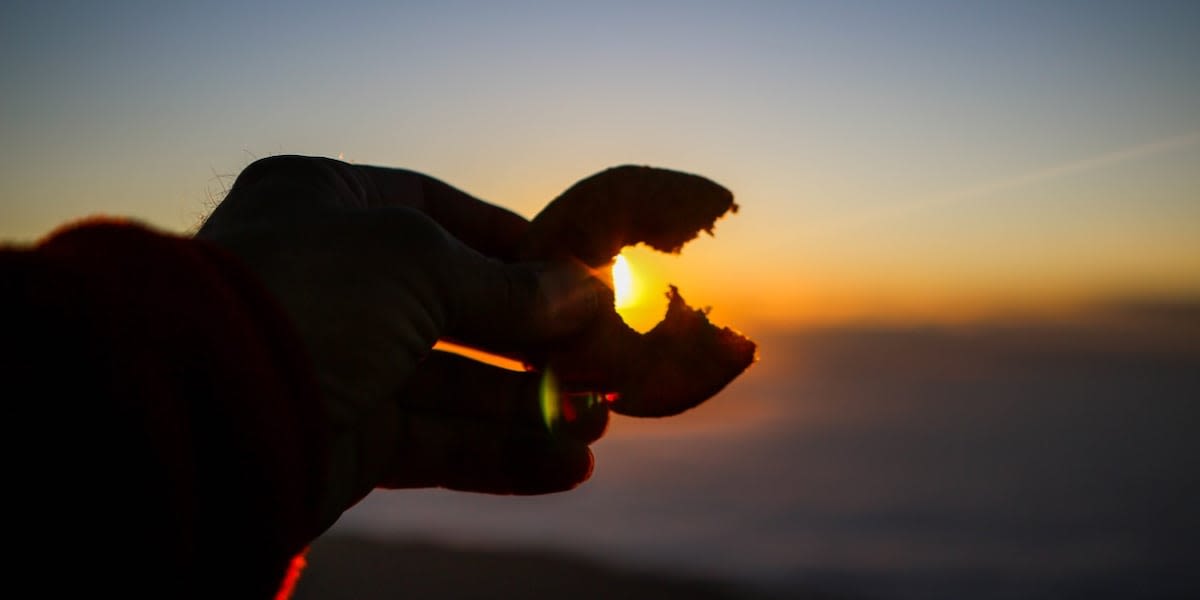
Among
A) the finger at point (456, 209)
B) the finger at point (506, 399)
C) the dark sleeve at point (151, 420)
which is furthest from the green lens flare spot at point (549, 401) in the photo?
the dark sleeve at point (151, 420)

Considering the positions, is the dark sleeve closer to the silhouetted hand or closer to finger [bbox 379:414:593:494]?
the silhouetted hand

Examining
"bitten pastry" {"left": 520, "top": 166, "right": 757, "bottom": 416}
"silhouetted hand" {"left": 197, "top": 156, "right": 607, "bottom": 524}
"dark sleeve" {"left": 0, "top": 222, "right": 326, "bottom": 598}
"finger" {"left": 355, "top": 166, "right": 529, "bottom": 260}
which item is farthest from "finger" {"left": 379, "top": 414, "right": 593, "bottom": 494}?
"dark sleeve" {"left": 0, "top": 222, "right": 326, "bottom": 598}

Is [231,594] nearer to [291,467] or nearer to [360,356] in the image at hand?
[291,467]

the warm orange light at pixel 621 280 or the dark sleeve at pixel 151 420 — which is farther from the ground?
the warm orange light at pixel 621 280

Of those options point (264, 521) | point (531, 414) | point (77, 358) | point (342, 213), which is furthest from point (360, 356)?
point (531, 414)

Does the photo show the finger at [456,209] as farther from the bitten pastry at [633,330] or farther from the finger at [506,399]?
the finger at [506,399]

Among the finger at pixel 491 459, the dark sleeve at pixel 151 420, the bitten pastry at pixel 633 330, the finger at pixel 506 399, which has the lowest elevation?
the dark sleeve at pixel 151 420

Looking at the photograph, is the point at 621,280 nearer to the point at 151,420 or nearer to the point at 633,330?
the point at 633,330

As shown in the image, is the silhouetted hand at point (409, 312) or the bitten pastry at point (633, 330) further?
the bitten pastry at point (633, 330)
